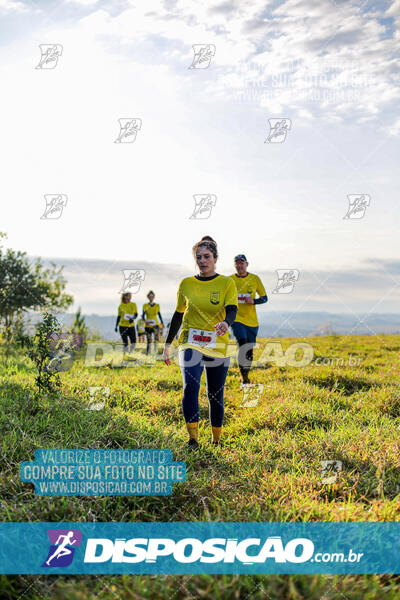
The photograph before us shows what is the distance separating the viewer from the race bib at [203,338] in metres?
4.70

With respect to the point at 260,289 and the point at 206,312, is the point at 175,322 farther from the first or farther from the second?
the point at 260,289

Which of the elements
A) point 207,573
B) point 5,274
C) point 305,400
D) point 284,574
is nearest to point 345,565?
point 284,574

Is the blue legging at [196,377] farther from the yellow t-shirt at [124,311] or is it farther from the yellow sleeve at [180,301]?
the yellow t-shirt at [124,311]

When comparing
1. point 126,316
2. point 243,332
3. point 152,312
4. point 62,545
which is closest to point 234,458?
point 62,545

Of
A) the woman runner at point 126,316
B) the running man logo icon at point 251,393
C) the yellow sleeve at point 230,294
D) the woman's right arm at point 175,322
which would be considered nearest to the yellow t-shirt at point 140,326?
the woman runner at point 126,316

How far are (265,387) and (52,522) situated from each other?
498 centimetres

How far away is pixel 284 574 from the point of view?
2.59m

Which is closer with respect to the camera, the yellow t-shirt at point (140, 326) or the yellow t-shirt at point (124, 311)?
the yellow t-shirt at point (124, 311)

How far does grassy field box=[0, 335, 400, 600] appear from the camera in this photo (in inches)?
100

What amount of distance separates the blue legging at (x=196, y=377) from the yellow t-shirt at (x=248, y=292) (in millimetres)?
3286

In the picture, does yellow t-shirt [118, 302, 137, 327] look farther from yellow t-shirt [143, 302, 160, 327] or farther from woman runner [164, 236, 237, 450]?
woman runner [164, 236, 237, 450]

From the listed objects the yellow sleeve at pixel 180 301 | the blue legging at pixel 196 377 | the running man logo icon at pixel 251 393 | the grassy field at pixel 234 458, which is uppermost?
the yellow sleeve at pixel 180 301

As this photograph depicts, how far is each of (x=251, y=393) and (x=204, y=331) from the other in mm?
3033

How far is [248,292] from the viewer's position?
818 cm
